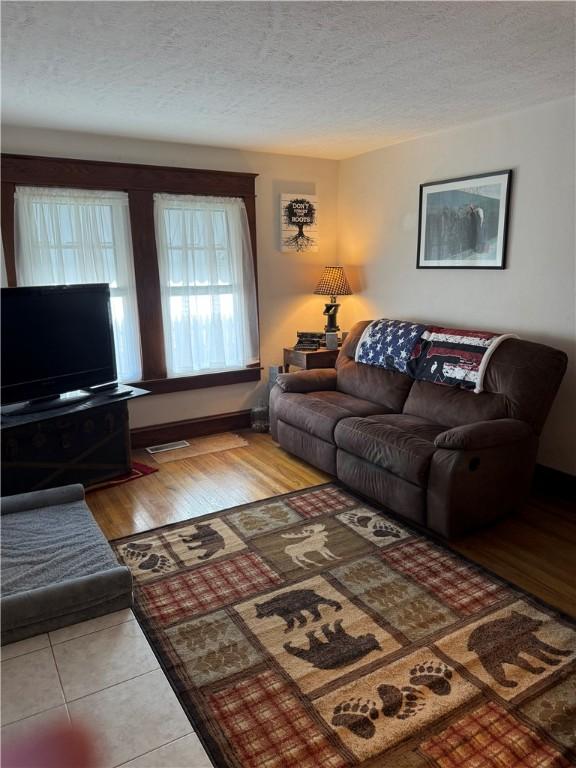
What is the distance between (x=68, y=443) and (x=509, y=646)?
9.08 ft

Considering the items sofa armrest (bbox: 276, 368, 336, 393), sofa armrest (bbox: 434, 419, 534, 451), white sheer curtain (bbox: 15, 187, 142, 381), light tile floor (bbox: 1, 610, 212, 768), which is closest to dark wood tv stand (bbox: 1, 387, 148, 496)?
white sheer curtain (bbox: 15, 187, 142, 381)

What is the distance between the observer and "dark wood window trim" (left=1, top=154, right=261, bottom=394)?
371 centimetres

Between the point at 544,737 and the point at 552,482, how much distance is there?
6.86 feet

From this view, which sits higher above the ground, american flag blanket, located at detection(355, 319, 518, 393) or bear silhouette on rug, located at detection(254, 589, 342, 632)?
american flag blanket, located at detection(355, 319, 518, 393)

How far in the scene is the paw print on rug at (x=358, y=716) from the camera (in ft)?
5.80

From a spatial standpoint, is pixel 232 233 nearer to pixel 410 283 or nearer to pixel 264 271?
pixel 264 271

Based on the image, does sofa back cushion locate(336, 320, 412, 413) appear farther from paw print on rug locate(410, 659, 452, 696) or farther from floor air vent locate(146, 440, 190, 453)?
paw print on rug locate(410, 659, 452, 696)

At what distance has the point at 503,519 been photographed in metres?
3.18

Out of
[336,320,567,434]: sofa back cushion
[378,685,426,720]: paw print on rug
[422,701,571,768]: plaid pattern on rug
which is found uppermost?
[336,320,567,434]: sofa back cushion

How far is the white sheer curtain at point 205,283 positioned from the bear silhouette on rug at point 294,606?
2.52 metres

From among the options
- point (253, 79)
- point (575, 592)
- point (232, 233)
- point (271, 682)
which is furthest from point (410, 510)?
point (232, 233)

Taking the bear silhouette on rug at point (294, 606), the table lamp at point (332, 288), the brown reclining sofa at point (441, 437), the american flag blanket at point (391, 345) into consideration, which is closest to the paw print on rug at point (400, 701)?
the bear silhouette on rug at point (294, 606)

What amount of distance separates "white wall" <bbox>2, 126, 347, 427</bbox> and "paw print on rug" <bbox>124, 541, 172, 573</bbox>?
169cm

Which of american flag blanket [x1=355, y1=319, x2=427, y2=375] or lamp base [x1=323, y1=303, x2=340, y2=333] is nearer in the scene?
american flag blanket [x1=355, y1=319, x2=427, y2=375]
